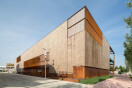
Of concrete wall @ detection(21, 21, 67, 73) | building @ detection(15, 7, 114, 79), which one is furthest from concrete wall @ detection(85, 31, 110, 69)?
concrete wall @ detection(21, 21, 67, 73)

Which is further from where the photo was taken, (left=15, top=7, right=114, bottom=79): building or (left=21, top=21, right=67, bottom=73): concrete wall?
(left=21, top=21, right=67, bottom=73): concrete wall

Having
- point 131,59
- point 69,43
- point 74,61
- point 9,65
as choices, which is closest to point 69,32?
point 69,43

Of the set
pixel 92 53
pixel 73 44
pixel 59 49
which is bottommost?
pixel 92 53

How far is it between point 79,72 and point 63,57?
5941mm

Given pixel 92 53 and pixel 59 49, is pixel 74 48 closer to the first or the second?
pixel 92 53

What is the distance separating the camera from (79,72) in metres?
21.8

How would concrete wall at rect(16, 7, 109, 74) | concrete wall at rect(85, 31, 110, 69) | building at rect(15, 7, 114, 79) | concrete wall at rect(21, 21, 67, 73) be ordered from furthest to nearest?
concrete wall at rect(21, 21, 67, 73) → concrete wall at rect(85, 31, 110, 69) → concrete wall at rect(16, 7, 109, 74) → building at rect(15, 7, 114, 79)

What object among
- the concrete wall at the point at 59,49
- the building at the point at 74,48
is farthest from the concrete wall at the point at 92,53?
the concrete wall at the point at 59,49

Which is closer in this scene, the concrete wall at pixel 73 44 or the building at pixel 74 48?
the building at pixel 74 48

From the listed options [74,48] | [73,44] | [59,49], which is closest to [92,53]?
[74,48]

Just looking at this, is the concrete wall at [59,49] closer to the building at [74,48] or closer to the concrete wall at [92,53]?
the building at [74,48]

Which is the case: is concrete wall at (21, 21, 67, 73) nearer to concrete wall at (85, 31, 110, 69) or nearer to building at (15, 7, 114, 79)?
building at (15, 7, 114, 79)

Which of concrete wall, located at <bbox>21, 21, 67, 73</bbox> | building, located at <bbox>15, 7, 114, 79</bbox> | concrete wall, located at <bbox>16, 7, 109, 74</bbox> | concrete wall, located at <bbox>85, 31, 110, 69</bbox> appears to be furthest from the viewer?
concrete wall, located at <bbox>21, 21, 67, 73</bbox>

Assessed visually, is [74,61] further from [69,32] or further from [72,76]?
[69,32]
